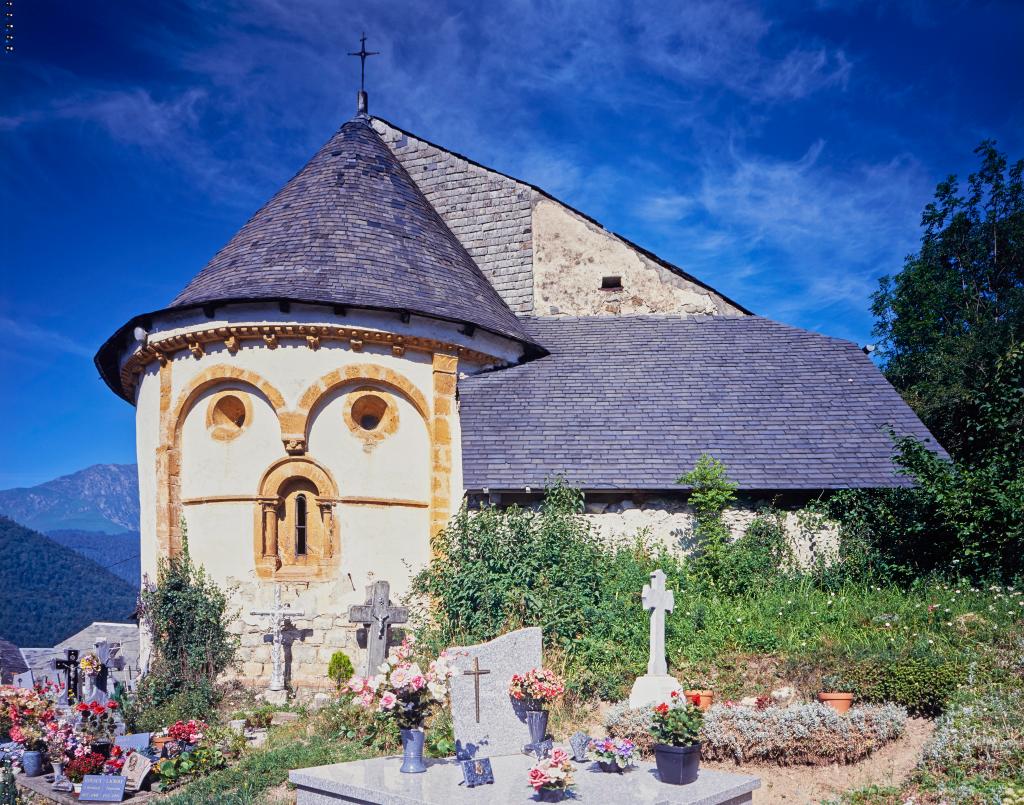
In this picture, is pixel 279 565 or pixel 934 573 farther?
pixel 279 565

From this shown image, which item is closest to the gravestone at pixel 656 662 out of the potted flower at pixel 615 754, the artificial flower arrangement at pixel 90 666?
the potted flower at pixel 615 754

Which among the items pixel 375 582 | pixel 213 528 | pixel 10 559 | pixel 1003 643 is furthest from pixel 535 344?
pixel 10 559

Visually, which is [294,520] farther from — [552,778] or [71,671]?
[552,778]

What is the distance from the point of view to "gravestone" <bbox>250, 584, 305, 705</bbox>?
12.8 metres

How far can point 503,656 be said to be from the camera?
8.52m

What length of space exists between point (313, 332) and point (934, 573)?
9.48m

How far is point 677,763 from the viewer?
23.2ft

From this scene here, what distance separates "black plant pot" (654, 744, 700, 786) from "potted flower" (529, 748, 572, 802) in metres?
0.85

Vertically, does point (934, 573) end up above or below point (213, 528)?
below

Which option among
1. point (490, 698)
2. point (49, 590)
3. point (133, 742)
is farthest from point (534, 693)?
point (49, 590)

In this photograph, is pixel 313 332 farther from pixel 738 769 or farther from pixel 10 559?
pixel 10 559

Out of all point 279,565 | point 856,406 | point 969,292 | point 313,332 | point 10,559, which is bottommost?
point 10,559

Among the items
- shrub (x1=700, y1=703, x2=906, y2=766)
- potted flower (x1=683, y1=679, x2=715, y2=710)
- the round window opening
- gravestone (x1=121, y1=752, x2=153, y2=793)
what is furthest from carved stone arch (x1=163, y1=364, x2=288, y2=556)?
shrub (x1=700, y1=703, x2=906, y2=766)

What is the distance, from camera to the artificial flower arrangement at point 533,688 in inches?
324
